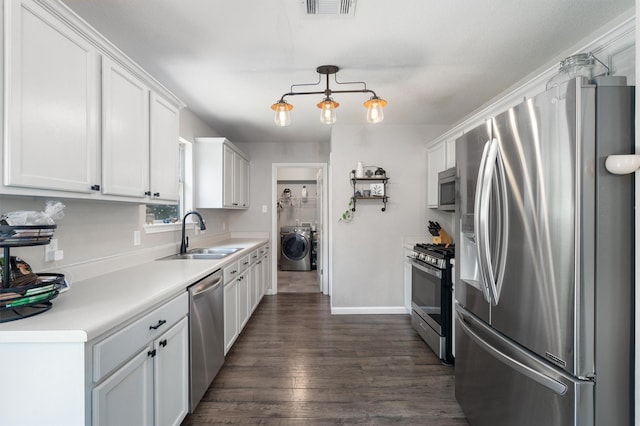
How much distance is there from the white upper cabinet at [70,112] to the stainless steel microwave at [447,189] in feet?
8.16

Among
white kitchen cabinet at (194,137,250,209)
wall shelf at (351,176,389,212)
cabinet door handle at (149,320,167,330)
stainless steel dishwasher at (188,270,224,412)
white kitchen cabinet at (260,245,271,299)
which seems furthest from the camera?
white kitchen cabinet at (260,245,271,299)

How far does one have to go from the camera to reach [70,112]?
134cm

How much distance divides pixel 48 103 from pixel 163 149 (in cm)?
93

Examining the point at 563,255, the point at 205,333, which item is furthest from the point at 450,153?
the point at 205,333

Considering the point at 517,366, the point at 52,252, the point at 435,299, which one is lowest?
the point at 435,299

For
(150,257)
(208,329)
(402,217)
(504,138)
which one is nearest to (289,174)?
(402,217)

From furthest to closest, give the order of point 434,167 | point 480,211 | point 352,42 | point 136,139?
point 434,167
point 352,42
point 136,139
point 480,211

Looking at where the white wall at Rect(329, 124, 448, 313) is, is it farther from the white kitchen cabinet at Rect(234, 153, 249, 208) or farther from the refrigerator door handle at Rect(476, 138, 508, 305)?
the refrigerator door handle at Rect(476, 138, 508, 305)

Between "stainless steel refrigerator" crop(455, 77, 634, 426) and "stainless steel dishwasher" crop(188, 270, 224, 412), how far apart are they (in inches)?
65.2

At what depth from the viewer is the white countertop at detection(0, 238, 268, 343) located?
100 cm

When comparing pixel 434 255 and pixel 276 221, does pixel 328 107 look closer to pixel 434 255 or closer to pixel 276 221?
pixel 434 255

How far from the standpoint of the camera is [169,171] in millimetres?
2240

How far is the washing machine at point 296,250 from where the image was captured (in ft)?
22.9

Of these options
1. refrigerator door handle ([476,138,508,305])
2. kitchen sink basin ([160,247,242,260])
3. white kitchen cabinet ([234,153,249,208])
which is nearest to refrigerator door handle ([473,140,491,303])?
refrigerator door handle ([476,138,508,305])
